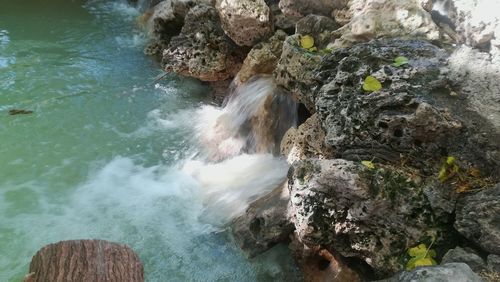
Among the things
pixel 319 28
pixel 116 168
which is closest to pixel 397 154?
pixel 319 28

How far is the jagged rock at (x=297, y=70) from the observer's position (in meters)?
4.86

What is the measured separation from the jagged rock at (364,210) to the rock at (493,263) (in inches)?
17.5

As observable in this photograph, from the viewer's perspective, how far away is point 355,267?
358 cm

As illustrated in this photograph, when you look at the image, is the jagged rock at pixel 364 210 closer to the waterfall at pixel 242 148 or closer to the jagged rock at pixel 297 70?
the waterfall at pixel 242 148

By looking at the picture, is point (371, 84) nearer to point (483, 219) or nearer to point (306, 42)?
point (483, 219)

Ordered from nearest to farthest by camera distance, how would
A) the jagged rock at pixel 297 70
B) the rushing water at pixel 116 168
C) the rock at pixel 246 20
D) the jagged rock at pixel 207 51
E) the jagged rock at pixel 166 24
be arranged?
1. the rushing water at pixel 116 168
2. the jagged rock at pixel 297 70
3. the rock at pixel 246 20
4. the jagged rock at pixel 207 51
5. the jagged rock at pixel 166 24

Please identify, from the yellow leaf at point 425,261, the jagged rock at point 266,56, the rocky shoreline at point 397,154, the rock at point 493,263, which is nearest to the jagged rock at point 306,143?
the rocky shoreline at point 397,154

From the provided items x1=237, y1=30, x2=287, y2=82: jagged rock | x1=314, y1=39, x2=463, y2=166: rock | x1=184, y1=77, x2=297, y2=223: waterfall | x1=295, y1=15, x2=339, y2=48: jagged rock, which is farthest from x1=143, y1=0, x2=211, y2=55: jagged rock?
x1=314, y1=39, x2=463, y2=166: rock

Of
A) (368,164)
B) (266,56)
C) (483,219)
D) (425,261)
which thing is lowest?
(425,261)

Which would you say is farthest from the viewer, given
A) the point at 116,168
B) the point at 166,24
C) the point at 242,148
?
the point at 166,24

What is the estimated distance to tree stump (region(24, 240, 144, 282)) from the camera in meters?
2.30

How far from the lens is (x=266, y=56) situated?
5.97 metres

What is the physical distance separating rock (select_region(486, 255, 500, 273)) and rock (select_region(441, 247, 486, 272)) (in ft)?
0.11

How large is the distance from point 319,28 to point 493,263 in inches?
137
